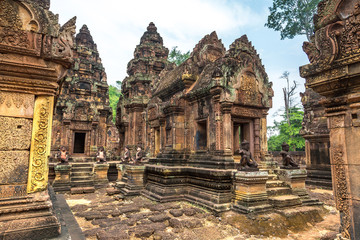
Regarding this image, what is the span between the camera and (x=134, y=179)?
1001 centimetres

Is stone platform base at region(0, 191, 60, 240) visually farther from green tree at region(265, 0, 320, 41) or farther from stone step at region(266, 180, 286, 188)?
green tree at region(265, 0, 320, 41)

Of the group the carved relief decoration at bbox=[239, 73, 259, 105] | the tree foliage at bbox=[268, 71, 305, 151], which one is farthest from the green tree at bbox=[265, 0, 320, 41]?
the carved relief decoration at bbox=[239, 73, 259, 105]

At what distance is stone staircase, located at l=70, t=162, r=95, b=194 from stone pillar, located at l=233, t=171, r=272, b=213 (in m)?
7.52

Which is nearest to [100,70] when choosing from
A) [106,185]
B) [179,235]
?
[106,185]

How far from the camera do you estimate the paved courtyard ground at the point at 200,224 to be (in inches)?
205

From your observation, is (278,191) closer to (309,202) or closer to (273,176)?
(273,176)

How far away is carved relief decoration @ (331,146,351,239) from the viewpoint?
330 centimetres

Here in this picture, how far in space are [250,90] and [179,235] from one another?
587 centimetres

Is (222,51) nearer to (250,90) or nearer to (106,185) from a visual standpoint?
(250,90)

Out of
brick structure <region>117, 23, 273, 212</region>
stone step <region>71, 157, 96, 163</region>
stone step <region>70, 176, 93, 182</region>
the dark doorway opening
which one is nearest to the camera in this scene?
brick structure <region>117, 23, 273, 212</region>

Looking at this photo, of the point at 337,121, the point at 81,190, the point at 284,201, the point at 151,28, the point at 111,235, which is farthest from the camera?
the point at 151,28

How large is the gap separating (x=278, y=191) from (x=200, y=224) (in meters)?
3.16

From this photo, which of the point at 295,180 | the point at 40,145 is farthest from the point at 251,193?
the point at 40,145

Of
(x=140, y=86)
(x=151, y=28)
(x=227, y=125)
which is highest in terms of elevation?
(x=151, y=28)
